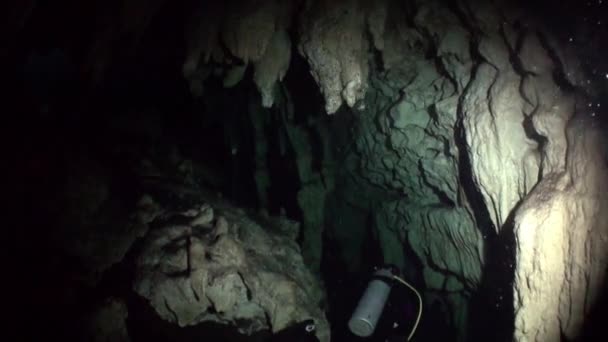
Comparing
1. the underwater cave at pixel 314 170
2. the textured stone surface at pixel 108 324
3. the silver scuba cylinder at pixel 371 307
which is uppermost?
the underwater cave at pixel 314 170

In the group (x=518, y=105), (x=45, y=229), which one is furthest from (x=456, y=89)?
(x=45, y=229)

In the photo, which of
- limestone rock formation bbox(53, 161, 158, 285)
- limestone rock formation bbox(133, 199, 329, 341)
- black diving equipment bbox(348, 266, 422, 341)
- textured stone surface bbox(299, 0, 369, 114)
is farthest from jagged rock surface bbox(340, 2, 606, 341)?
limestone rock formation bbox(53, 161, 158, 285)

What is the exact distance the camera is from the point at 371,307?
14.2 ft

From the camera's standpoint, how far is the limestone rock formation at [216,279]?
3.43 metres

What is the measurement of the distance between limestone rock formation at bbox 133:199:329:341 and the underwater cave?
0.02 meters

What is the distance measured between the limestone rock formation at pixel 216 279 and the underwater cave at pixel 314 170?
2cm

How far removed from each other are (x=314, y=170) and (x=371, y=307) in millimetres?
2039

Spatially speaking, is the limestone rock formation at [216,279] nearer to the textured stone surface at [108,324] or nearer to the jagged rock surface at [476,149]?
A: the textured stone surface at [108,324]

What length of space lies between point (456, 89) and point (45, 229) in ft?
13.8

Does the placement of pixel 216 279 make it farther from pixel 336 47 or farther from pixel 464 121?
pixel 464 121

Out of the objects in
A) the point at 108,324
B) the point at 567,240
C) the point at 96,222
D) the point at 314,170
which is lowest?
the point at 108,324

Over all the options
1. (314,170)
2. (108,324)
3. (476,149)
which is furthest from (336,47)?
(108,324)

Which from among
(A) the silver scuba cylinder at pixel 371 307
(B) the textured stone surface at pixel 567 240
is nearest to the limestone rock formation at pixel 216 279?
(A) the silver scuba cylinder at pixel 371 307

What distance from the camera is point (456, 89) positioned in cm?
363
